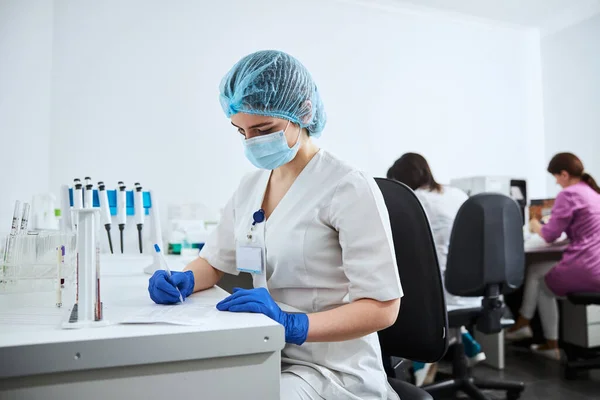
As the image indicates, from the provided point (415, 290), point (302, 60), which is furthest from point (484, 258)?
point (302, 60)

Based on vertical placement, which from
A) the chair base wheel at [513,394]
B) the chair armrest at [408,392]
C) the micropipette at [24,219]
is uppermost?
the micropipette at [24,219]

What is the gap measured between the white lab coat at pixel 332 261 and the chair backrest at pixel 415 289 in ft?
0.62

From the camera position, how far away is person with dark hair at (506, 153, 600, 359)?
8.18 feet

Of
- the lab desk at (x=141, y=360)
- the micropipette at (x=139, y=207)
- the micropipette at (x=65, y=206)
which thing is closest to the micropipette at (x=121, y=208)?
the micropipette at (x=139, y=207)

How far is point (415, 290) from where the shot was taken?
1.20 meters

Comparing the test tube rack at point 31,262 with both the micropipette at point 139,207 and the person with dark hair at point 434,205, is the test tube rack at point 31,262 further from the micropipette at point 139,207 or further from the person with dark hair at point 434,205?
the person with dark hair at point 434,205

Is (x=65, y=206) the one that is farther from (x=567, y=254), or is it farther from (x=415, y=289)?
(x=567, y=254)

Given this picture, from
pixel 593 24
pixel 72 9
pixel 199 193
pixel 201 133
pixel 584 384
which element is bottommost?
pixel 584 384

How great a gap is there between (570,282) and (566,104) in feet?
6.83

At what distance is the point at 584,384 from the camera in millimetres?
2357

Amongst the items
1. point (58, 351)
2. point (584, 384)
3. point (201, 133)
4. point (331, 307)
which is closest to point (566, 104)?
point (584, 384)

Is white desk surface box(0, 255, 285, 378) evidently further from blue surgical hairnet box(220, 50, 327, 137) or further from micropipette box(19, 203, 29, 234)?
blue surgical hairnet box(220, 50, 327, 137)

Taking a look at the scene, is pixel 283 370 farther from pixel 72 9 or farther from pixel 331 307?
pixel 72 9

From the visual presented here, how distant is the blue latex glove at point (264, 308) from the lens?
2.53 ft
